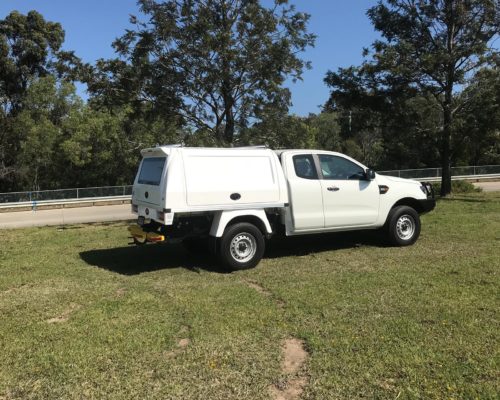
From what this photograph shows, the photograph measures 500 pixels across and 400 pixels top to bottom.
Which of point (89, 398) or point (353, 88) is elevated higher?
point (353, 88)

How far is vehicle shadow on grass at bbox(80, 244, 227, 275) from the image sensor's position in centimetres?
797

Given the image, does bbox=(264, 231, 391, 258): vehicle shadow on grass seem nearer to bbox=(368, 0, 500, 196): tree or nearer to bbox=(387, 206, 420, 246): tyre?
bbox=(387, 206, 420, 246): tyre

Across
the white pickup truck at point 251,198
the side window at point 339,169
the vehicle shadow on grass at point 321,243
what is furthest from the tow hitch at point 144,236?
the side window at point 339,169

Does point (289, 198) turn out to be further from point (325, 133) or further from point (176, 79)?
point (325, 133)

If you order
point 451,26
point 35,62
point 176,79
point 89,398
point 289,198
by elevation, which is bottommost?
point 89,398

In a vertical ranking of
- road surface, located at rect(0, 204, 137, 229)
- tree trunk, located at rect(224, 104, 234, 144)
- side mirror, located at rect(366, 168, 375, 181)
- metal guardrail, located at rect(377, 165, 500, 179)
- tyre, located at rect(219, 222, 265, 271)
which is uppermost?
tree trunk, located at rect(224, 104, 234, 144)

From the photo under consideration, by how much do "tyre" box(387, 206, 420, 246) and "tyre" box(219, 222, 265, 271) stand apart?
2749mm

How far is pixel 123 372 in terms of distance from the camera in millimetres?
4066

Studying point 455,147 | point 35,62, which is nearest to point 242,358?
point 455,147

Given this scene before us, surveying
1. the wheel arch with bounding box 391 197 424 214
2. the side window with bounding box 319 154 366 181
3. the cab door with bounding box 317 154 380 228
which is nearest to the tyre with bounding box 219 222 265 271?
the cab door with bounding box 317 154 380 228

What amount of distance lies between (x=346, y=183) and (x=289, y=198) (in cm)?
120

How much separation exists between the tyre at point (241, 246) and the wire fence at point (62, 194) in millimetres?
21500

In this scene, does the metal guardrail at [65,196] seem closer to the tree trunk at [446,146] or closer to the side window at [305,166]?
the tree trunk at [446,146]

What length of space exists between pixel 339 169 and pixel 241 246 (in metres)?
2.40
